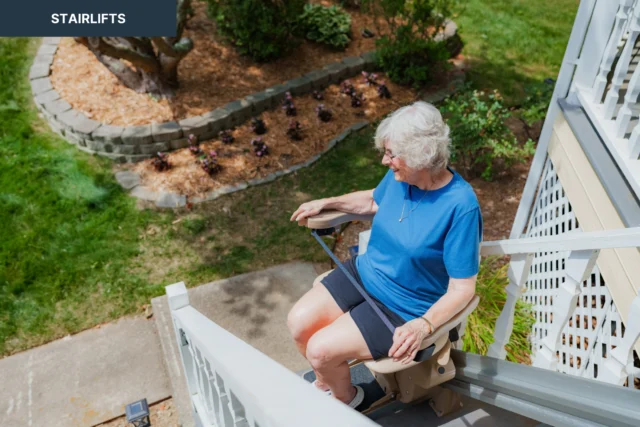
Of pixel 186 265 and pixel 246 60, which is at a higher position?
pixel 246 60

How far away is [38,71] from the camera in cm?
598

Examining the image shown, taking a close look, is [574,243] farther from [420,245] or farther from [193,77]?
[193,77]

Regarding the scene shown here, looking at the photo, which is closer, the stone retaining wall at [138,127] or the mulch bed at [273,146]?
the mulch bed at [273,146]

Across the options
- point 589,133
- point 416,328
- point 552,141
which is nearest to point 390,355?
point 416,328

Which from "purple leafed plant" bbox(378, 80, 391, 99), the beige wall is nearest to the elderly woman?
the beige wall

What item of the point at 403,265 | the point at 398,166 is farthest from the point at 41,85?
the point at 403,265

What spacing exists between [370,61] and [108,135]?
132 inches

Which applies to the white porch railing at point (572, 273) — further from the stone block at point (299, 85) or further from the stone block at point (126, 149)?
the stone block at point (299, 85)

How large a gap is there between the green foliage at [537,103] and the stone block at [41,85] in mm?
5137

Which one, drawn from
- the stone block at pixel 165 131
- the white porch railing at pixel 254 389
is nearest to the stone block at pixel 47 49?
the stone block at pixel 165 131

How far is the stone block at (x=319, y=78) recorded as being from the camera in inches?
243

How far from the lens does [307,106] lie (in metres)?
5.99

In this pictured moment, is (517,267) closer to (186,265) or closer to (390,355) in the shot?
(390,355)

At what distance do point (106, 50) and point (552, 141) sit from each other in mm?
4148
